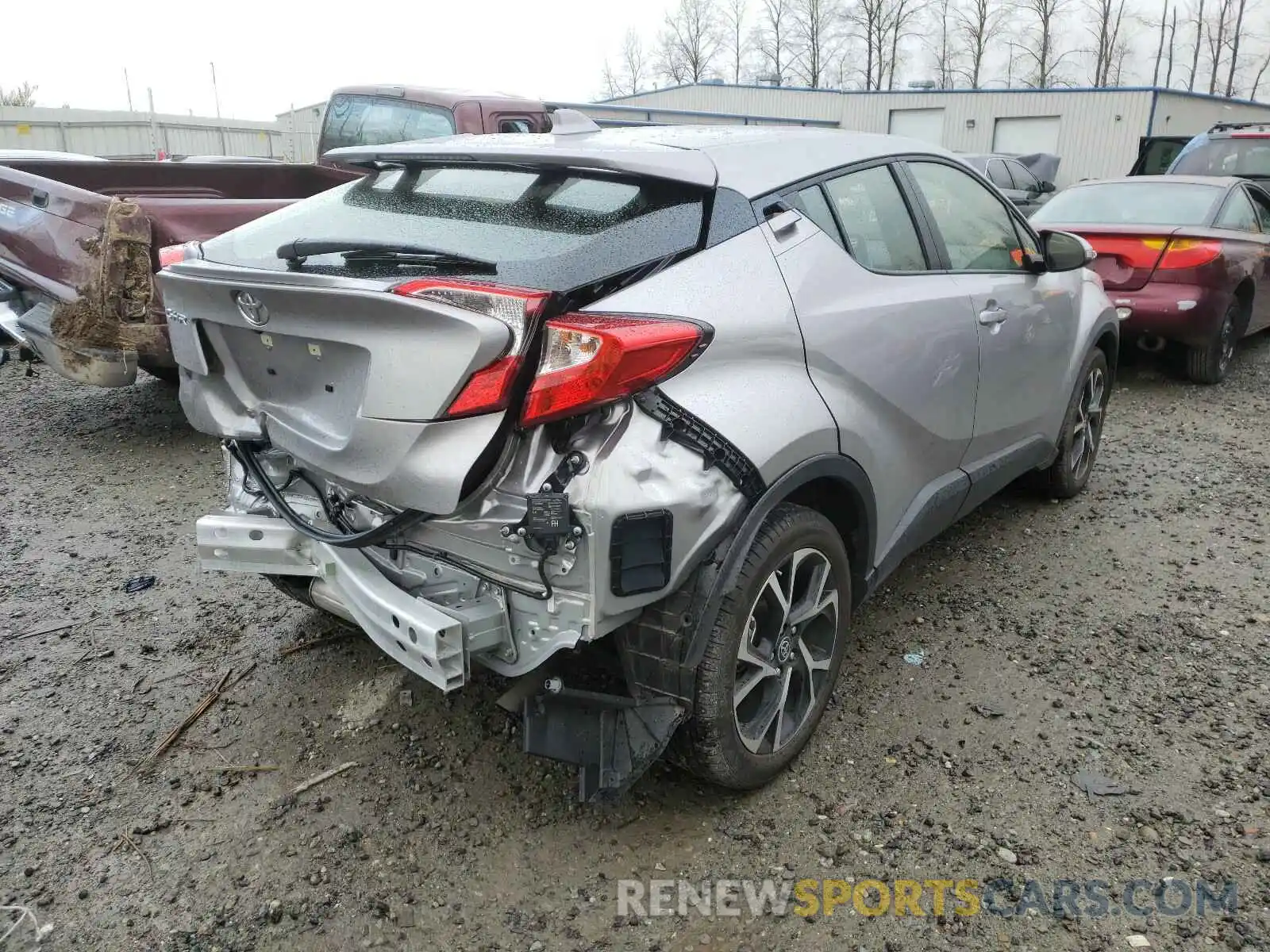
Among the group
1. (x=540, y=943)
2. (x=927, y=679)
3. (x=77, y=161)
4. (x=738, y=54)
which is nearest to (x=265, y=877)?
(x=540, y=943)

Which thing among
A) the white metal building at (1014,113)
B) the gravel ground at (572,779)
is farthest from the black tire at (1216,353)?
the white metal building at (1014,113)

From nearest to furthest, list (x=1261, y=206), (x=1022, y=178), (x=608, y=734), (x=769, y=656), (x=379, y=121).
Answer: (x=608, y=734)
(x=769, y=656)
(x=1261, y=206)
(x=379, y=121)
(x=1022, y=178)

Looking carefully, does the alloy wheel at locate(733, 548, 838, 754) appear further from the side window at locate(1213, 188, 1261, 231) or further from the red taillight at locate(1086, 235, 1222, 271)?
the side window at locate(1213, 188, 1261, 231)

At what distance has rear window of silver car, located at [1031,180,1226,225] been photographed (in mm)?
7543

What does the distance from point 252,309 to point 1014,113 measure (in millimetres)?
32703

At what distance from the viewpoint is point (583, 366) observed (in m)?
2.08

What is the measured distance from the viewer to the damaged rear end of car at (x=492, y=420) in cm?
210

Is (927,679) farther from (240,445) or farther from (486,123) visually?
(486,123)

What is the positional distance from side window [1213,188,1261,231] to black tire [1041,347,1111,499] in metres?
3.47

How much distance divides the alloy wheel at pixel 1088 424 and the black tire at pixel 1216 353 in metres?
2.80

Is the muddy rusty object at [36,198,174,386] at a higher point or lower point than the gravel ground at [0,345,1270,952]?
higher

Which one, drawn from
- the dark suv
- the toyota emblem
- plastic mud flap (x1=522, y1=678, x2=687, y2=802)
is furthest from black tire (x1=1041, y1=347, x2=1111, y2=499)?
the dark suv

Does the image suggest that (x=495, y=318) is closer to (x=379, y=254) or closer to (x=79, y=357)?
(x=379, y=254)

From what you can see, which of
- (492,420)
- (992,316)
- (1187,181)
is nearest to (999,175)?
(1187,181)
